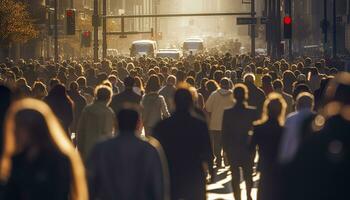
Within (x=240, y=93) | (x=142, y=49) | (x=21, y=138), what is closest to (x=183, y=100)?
(x=240, y=93)

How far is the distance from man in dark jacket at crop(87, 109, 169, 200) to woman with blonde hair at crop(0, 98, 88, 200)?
1327 mm

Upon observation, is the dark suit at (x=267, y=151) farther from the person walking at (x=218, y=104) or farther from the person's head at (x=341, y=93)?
the person walking at (x=218, y=104)

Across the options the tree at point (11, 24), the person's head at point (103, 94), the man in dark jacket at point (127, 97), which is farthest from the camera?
the tree at point (11, 24)

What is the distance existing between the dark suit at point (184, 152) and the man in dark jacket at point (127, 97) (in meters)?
5.86

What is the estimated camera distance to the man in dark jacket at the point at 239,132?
14.5 meters

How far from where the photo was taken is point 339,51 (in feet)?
344

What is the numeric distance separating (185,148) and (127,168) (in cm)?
309

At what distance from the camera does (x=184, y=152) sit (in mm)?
11570

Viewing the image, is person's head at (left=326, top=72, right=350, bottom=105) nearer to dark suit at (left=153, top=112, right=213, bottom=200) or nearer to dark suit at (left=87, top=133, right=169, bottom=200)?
dark suit at (left=87, top=133, right=169, bottom=200)

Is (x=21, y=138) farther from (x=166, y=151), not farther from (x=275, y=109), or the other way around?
(x=275, y=109)

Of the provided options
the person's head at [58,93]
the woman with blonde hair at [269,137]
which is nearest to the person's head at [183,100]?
the woman with blonde hair at [269,137]

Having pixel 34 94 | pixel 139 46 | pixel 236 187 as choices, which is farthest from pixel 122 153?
pixel 139 46

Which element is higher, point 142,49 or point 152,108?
point 142,49

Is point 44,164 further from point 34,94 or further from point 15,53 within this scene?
point 15,53
